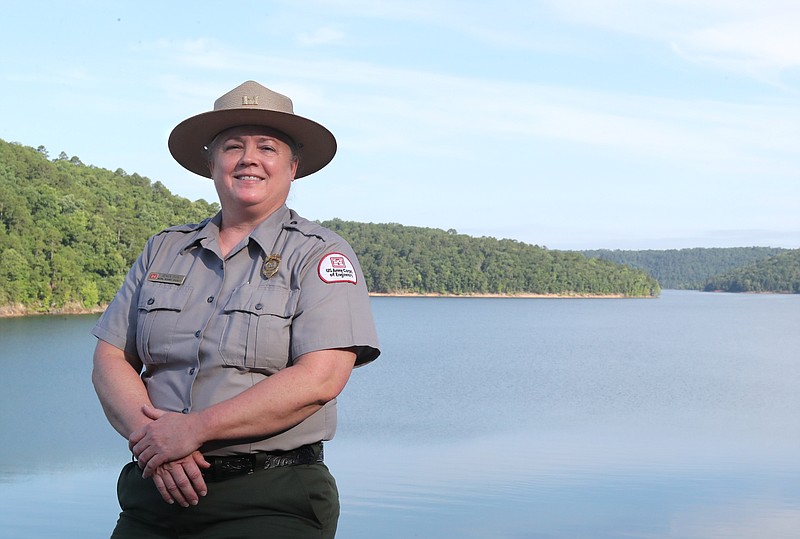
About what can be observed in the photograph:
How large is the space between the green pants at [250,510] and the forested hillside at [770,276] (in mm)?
157699

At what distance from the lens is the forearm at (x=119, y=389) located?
1.98 m

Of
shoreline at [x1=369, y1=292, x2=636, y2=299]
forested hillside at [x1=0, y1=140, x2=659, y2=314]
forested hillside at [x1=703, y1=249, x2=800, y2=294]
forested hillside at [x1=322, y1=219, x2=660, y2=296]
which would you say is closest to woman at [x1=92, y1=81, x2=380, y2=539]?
forested hillside at [x1=0, y1=140, x2=659, y2=314]

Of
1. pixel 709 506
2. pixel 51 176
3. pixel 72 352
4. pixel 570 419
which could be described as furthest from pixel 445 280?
pixel 709 506

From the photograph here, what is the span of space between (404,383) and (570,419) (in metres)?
6.53

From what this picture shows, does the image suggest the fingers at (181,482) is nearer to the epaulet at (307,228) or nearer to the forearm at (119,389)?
the forearm at (119,389)

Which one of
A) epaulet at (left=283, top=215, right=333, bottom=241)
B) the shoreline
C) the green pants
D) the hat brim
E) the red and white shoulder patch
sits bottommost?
the shoreline

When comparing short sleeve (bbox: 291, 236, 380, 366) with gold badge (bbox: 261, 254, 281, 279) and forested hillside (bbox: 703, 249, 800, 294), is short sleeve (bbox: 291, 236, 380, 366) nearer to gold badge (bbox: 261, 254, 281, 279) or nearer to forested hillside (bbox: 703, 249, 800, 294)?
gold badge (bbox: 261, 254, 281, 279)

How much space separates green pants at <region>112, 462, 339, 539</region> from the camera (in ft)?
6.26

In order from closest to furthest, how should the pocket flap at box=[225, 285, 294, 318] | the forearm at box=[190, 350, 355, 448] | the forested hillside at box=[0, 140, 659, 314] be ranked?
the forearm at box=[190, 350, 355, 448] → the pocket flap at box=[225, 285, 294, 318] → the forested hillside at box=[0, 140, 659, 314]

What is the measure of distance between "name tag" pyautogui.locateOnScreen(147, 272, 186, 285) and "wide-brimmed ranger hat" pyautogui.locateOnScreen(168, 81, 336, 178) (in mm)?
337

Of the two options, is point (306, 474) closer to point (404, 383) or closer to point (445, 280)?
point (404, 383)

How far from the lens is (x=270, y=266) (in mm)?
2035

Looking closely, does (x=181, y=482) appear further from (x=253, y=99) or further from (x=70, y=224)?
(x=70, y=224)

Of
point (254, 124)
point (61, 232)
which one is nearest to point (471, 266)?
point (61, 232)
